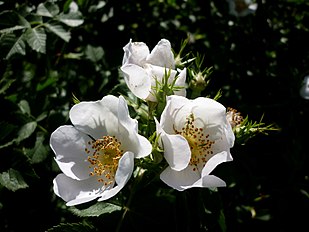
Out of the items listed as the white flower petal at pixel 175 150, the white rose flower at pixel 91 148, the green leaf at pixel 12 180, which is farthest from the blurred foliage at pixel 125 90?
the white flower petal at pixel 175 150

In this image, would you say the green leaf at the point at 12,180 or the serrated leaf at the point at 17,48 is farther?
the serrated leaf at the point at 17,48

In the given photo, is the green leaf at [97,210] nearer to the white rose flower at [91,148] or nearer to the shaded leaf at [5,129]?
the white rose flower at [91,148]

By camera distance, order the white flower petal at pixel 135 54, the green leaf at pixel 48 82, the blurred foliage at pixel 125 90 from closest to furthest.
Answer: the white flower petal at pixel 135 54, the blurred foliage at pixel 125 90, the green leaf at pixel 48 82

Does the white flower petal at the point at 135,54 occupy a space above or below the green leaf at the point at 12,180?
above

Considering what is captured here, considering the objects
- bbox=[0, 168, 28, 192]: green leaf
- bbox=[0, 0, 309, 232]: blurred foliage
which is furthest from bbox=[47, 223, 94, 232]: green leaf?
bbox=[0, 168, 28, 192]: green leaf

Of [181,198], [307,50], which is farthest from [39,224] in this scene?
[307,50]

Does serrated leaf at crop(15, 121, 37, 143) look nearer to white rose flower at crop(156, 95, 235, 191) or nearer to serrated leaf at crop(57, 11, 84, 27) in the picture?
serrated leaf at crop(57, 11, 84, 27)

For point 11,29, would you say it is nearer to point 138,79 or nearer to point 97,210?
point 138,79
